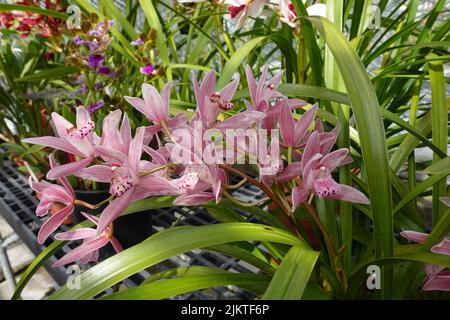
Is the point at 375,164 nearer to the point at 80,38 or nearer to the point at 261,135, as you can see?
the point at 261,135

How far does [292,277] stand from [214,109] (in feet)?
0.55

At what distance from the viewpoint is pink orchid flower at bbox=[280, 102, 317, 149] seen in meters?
0.35

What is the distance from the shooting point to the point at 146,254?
0.30 metres

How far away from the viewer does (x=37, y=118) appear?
3.80 ft

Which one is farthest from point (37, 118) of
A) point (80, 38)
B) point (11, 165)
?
point (80, 38)

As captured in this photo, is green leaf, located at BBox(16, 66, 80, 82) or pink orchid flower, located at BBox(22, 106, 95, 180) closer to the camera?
pink orchid flower, located at BBox(22, 106, 95, 180)

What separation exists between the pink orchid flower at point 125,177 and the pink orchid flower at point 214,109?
63 mm

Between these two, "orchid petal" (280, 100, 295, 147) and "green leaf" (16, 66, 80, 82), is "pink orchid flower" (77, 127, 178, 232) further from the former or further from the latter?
"green leaf" (16, 66, 80, 82)

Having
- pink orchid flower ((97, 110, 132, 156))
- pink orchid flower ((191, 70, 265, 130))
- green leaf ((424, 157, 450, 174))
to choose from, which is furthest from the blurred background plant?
pink orchid flower ((97, 110, 132, 156))

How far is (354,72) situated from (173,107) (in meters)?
0.32

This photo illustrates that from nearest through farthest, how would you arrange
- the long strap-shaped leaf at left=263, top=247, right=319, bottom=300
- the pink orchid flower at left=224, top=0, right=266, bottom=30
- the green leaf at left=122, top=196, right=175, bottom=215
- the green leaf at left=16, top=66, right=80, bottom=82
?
the long strap-shaped leaf at left=263, top=247, right=319, bottom=300 → the green leaf at left=122, top=196, right=175, bottom=215 → the pink orchid flower at left=224, top=0, right=266, bottom=30 → the green leaf at left=16, top=66, right=80, bottom=82

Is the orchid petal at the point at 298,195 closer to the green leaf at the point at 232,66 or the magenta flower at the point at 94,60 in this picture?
Answer: the green leaf at the point at 232,66

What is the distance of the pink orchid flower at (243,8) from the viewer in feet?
1.73

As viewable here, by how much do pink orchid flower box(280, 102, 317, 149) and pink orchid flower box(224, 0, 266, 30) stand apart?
0.26 metres
